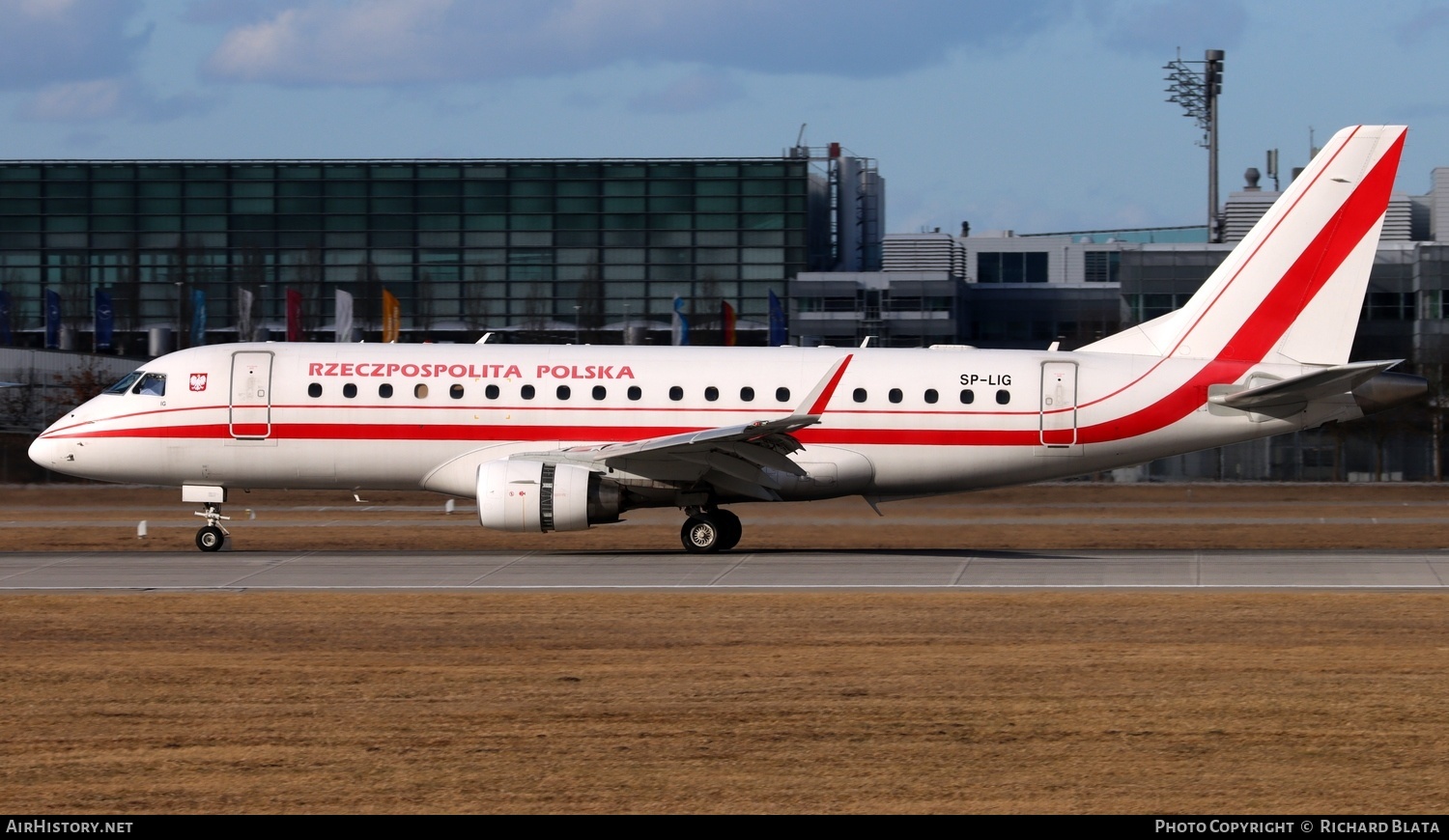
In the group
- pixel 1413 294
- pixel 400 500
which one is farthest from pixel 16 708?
pixel 1413 294

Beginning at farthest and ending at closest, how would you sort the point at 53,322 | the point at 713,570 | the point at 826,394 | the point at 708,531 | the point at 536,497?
the point at 53,322, the point at 708,531, the point at 826,394, the point at 536,497, the point at 713,570

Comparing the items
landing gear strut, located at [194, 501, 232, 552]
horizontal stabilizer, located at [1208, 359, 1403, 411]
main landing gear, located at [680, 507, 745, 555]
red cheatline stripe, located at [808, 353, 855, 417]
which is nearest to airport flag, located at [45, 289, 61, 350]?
landing gear strut, located at [194, 501, 232, 552]

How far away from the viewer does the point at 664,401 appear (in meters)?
26.5

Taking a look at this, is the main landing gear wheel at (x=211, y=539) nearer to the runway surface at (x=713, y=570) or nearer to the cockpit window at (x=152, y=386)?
the runway surface at (x=713, y=570)

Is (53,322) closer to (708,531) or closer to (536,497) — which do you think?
(708,531)

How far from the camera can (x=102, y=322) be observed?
243 ft

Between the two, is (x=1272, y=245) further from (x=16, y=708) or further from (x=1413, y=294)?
(x=1413, y=294)

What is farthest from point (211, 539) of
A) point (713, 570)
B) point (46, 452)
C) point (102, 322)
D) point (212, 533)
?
point (102, 322)

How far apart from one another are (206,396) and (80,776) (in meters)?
16.7

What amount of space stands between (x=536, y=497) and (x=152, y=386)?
747cm

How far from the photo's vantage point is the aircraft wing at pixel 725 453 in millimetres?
24594

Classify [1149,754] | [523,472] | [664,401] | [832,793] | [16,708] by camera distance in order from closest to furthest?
[832,793], [1149,754], [16,708], [523,472], [664,401]

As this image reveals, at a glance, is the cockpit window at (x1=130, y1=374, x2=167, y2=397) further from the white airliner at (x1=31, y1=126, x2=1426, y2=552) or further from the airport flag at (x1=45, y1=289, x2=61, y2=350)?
the airport flag at (x1=45, y1=289, x2=61, y2=350)

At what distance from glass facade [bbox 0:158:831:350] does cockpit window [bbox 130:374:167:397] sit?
75.9 m
